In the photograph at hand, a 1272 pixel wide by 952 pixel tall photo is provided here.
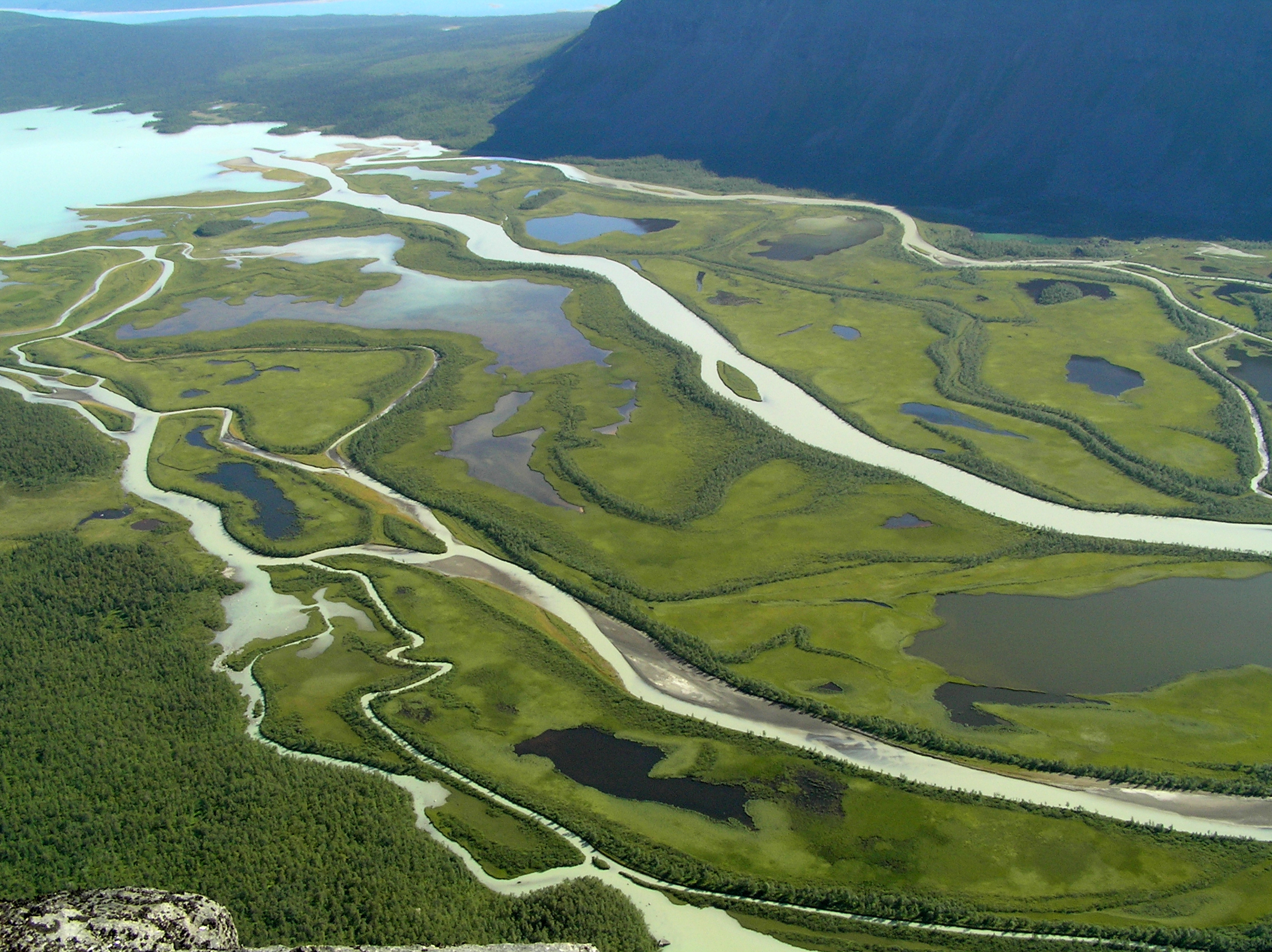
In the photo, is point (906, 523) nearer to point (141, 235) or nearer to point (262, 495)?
point (262, 495)

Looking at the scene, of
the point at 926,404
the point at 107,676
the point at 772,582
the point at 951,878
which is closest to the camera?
the point at 951,878

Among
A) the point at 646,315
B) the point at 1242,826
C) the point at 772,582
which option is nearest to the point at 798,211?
the point at 646,315

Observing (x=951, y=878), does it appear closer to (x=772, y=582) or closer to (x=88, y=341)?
(x=772, y=582)

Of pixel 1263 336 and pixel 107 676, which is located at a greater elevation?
pixel 1263 336

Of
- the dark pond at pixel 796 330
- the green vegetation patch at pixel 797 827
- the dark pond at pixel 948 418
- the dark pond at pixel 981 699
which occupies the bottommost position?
the green vegetation patch at pixel 797 827

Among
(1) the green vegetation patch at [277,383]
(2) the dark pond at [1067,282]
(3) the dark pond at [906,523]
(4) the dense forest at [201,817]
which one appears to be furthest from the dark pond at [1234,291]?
(4) the dense forest at [201,817]

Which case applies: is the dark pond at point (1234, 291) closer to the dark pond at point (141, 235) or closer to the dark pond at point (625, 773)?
the dark pond at point (625, 773)
